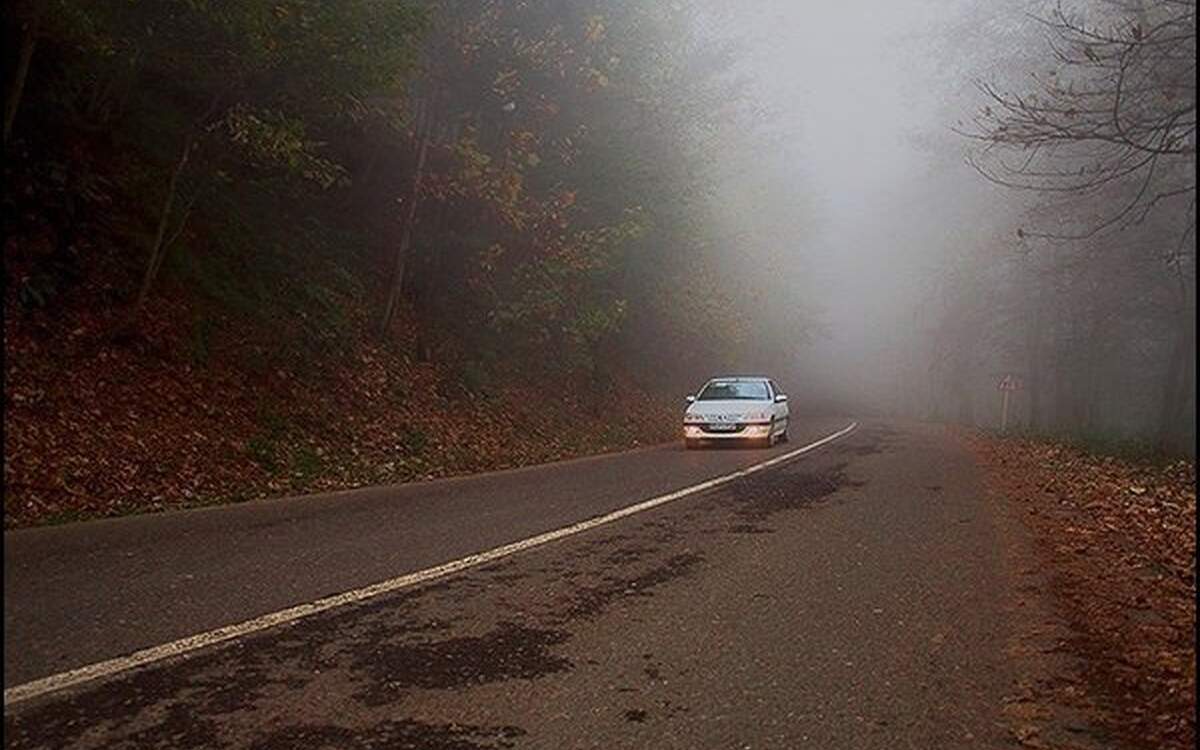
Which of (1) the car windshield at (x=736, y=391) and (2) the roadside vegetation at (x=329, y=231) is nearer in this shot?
(2) the roadside vegetation at (x=329, y=231)

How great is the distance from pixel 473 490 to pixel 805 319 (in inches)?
1294

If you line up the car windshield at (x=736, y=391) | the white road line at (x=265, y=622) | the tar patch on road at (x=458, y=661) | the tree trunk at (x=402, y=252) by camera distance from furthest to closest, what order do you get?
the car windshield at (x=736, y=391) → the tree trunk at (x=402, y=252) → the tar patch on road at (x=458, y=661) → the white road line at (x=265, y=622)

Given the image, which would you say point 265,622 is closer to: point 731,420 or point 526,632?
point 526,632

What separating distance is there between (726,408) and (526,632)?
44.6 feet

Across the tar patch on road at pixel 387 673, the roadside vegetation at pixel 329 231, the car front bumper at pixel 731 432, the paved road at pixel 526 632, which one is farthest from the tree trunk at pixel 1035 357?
the tar patch on road at pixel 387 673

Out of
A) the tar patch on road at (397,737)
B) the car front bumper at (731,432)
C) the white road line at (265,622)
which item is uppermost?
the car front bumper at (731,432)

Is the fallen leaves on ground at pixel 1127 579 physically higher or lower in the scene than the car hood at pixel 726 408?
lower

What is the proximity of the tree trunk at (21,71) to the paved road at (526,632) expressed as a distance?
6078 mm

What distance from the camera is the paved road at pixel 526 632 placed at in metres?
3.35

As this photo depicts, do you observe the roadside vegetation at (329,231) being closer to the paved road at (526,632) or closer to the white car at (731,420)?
the white car at (731,420)

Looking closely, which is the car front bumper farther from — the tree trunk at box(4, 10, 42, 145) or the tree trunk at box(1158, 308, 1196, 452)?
the tree trunk at box(4, 10, 42, 145)

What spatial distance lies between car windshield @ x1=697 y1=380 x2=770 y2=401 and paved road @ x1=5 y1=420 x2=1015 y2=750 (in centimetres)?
1051

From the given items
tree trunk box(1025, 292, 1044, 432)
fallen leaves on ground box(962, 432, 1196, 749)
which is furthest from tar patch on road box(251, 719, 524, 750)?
tree trunk box(1025, 292, 1044, 432)

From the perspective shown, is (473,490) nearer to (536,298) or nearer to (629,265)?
(536,298)
